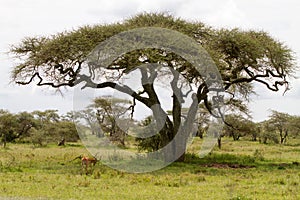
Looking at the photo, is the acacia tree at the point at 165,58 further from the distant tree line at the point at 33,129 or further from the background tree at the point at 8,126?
the background tree at the point at 8,126

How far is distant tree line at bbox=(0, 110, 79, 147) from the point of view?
Result: 45253mm

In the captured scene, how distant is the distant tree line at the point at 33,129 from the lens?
45.3 meters

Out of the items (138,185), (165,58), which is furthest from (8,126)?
(138,185)

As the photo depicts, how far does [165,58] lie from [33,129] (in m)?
35.9

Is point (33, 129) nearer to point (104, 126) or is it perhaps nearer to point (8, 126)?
point (8, 126)

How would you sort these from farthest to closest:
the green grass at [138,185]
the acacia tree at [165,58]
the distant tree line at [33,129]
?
the distant tree line at [33,129] → the acacia tree at [165,58] → the green grass at [138,185]

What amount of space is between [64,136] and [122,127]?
24712 millimetres

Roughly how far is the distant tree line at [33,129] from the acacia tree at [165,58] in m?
22.7

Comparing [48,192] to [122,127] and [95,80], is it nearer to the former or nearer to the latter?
[95,80]

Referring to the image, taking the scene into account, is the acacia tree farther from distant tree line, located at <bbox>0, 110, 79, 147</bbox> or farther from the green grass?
distant tree line, located at <bbox>0, 110, 79, 147</bbox>

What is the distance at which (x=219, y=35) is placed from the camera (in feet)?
75.2

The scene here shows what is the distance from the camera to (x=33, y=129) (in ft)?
174

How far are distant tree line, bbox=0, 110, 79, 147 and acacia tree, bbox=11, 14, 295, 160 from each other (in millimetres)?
22680

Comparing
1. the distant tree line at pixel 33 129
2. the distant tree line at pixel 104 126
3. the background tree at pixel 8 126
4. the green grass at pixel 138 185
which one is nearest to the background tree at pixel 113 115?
the distant tree line at pixel 104 126
